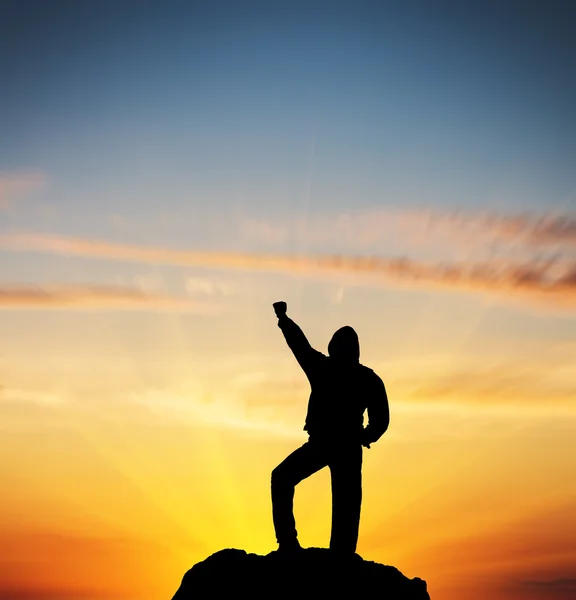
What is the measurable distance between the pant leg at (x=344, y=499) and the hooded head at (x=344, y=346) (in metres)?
1.52

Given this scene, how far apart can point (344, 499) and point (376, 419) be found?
148 cm

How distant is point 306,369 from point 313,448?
1.36 meters

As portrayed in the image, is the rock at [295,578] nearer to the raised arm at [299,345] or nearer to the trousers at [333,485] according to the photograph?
the trousers at [333,485]

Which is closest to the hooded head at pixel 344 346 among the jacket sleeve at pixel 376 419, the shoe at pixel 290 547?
the jacket sleeve at pixel 376 419

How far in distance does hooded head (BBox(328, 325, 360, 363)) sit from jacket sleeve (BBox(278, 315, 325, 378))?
261mm

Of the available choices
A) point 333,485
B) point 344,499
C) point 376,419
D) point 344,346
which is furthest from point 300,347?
point 344,499

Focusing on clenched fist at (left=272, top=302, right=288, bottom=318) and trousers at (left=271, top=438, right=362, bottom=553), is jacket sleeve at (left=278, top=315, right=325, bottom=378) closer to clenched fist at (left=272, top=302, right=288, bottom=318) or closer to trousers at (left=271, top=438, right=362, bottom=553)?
clenched fist at (left=272, top=302, right=288, bottom=318)

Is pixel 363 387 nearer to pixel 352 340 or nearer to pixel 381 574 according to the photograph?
pixel 352 340

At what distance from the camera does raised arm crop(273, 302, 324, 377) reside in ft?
49.9

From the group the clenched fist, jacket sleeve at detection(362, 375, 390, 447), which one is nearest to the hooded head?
jacket sleeve at detection(362, 375, 390, 447)

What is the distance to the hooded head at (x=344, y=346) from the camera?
15.2m

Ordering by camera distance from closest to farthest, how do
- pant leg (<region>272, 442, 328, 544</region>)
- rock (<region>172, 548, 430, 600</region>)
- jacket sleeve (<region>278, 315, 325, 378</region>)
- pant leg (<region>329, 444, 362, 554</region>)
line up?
1. rock (<region>172, 548, 430, 600</region>)
2. pant leg (<region>272, 442, 328, 544</region>)
3. pant leg (<region>329, 444, 362, 554</region>)
4. jacket sleeve (<region>278, 315, 325, 378</region>)

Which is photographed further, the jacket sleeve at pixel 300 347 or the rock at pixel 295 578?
the jacket sleeve at pixel 300 347

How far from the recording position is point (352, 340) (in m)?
15.3
